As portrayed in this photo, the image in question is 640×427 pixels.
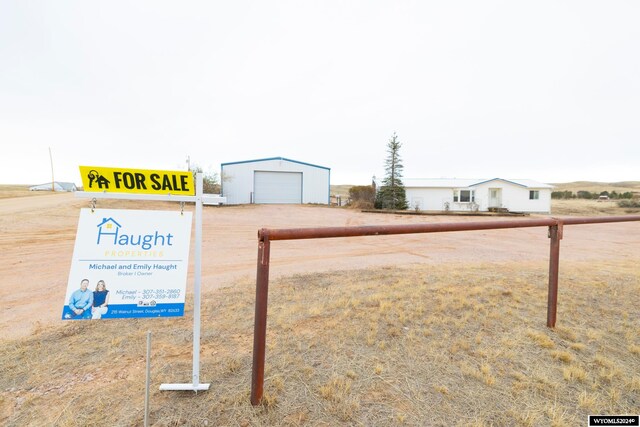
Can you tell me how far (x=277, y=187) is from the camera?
23188mm

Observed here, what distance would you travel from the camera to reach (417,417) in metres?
2.02

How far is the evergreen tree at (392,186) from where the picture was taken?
85.7ft

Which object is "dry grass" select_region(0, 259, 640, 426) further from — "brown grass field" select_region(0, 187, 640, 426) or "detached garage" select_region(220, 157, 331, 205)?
"detached garage" select_region(220, 157, 331, 205)

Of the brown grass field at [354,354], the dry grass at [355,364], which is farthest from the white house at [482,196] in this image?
the dry grass at [355,364]

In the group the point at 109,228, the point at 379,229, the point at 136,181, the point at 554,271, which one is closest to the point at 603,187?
the point at 554,271

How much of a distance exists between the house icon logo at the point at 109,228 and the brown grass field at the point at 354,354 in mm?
1130

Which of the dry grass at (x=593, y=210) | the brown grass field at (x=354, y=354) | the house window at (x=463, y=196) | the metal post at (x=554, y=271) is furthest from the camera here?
the house window at (x=463, y=196)

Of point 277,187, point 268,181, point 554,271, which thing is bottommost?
point 554,271

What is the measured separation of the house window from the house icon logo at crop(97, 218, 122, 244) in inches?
Answer: 1114

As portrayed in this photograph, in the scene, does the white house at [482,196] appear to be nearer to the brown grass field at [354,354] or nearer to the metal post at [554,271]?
the brown grass field at [354,354]

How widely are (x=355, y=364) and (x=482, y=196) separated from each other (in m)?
28.2

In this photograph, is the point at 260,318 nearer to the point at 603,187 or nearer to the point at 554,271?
the point at 554,271

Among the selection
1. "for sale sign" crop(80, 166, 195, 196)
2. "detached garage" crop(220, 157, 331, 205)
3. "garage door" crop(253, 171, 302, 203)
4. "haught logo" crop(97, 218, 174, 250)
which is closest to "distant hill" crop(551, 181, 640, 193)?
"detached garage" crop(220, 157, 331, 205)

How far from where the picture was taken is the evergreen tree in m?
26.1
